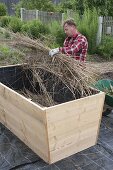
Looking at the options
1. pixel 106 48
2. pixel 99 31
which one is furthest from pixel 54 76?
pixel 99 31

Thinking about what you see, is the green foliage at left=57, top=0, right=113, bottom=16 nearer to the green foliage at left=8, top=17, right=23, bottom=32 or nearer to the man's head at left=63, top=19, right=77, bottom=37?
the green foliage at left=8, top=17, right=23, bottom=32

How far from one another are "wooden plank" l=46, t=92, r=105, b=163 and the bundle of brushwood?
200 millimetres

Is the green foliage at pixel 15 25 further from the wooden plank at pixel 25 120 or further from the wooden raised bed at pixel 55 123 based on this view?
the wooden raised bed at pixel 55 123

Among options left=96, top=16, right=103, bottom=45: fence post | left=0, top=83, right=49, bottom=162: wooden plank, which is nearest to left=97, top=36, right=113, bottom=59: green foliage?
left=96, top=16, right=103, bottom=45: fence post

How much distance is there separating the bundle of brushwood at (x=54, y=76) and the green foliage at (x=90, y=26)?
4718 mm

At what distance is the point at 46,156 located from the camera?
3121 mm

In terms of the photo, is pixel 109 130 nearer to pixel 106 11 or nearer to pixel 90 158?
pixel 90 158

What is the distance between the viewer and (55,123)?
9.68ft

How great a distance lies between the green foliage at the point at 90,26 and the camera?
8.55 metres

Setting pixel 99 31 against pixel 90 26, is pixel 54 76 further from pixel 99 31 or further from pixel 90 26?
pixel 99 31

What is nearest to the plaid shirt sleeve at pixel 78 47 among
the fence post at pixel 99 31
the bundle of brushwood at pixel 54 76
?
the bundle of brushwood at pixel 54 76

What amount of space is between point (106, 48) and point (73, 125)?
5634mm

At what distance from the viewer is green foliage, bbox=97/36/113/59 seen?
331 inches

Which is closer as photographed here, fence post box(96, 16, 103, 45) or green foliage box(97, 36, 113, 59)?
green foliage box(97, 36, 113, 59)
